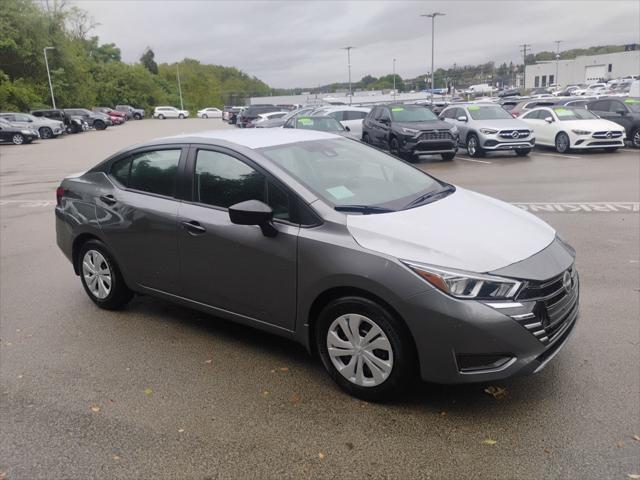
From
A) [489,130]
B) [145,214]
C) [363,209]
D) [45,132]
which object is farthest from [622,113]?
[45,132]

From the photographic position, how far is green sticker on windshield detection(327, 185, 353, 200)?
3.95 m

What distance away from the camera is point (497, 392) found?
3.71 meters

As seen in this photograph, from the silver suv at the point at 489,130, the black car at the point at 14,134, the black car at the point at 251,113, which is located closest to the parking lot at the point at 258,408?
the silver suv at the point at 489,130

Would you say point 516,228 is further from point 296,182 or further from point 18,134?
point 18,134

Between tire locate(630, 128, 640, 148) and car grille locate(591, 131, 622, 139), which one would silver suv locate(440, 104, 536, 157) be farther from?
tire locate(630, 128, 640, 148)

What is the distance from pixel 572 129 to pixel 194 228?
658 inches

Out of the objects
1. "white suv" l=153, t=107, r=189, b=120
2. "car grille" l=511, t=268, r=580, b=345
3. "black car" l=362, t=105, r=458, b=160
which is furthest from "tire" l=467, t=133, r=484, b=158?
"white suv" l=153, t=107, r=189, b=120

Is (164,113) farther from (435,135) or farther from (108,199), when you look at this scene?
(108,199)

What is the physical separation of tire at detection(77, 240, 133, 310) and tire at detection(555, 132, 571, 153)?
651 inches

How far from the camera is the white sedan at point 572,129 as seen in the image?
58.3ft

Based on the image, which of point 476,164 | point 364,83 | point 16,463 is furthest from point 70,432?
point 364,83

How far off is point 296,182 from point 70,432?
205 centimetres

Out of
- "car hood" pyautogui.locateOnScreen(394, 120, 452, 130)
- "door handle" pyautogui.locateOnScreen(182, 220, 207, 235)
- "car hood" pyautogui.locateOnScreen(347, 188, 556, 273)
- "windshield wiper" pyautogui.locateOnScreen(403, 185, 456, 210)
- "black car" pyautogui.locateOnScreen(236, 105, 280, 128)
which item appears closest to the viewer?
"car hood" pyautogui.locateOnScreen(347, 188, 556, 273)

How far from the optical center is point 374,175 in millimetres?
4492
